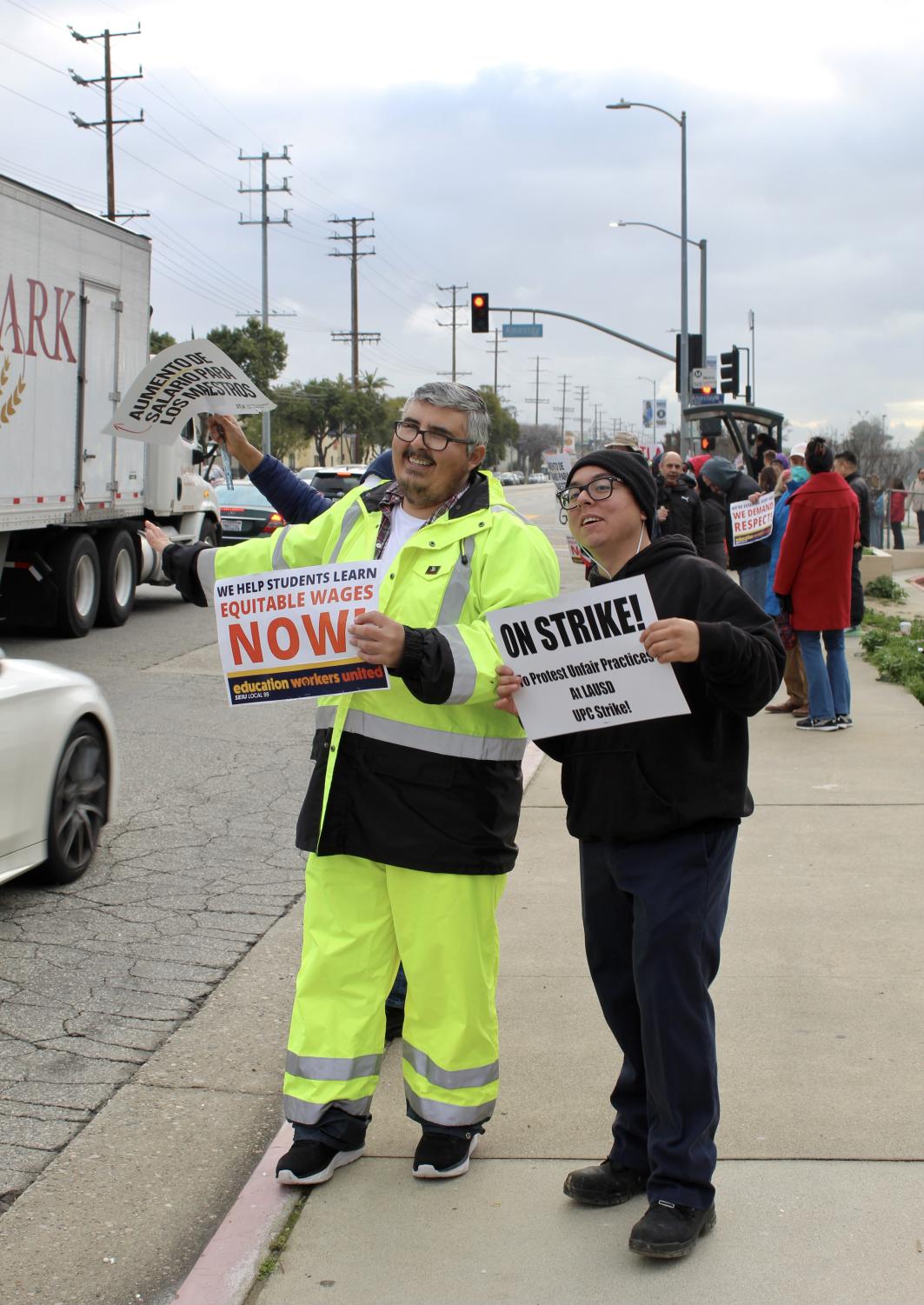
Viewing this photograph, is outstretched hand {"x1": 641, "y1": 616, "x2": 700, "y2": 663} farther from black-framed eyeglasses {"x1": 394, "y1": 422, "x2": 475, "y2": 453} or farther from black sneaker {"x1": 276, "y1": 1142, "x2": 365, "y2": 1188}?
black sneaker {"x1": 276, "y1": 1142, "x2": 365, "y2": 1188}

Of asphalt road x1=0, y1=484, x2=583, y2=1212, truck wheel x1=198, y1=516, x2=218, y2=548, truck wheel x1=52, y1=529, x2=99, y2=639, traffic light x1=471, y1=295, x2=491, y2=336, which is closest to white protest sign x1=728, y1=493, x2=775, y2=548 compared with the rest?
asphalt road x1=0, y1=484, x2=583, y2=1212

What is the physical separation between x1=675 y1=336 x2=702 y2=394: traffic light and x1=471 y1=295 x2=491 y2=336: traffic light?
192 inches

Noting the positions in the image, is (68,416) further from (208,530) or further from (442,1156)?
(442,1156)

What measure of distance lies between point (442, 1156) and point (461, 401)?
6.12ft

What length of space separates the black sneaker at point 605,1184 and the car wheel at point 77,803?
325 cm

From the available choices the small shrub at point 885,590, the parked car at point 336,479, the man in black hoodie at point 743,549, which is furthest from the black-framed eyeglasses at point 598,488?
the parked car at point 336,479

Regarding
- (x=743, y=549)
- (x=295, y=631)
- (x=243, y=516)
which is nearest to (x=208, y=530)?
(x=243, y=516)

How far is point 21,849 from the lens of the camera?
19.1 ft

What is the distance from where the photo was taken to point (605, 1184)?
137 inches

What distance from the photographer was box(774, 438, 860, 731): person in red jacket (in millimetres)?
9391

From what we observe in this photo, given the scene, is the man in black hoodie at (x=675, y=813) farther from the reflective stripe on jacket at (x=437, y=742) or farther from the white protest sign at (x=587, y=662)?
the reflective stripe on jacket at (x=437, y=742)

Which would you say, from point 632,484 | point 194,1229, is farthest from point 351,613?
point 194,1229

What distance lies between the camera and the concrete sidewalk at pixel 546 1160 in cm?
318

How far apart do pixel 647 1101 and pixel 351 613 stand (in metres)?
1.33
